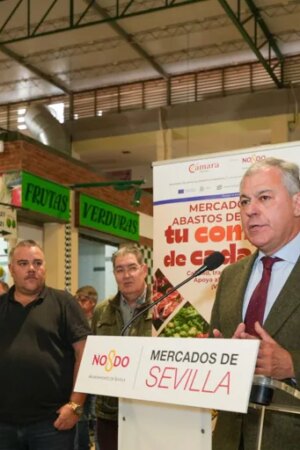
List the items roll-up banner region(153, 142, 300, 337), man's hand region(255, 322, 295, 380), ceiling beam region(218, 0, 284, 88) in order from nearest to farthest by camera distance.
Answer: man's hand region(255, 322, 295, 380)
roll-up banner region(153, 142, 300, 337)
ceiling beam region(218, 0, 284, 88)

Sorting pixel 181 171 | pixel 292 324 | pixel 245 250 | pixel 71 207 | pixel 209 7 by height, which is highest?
pixel 209 7

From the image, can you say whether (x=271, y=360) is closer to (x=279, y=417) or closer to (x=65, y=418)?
(x=279, y=417)

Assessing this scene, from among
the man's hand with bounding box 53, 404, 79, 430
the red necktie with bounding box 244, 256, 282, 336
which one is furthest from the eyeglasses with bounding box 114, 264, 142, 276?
the red necktie with bounding box 244, 256, 282, 336

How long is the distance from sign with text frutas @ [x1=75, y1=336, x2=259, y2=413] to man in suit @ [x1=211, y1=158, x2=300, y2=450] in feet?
0.47

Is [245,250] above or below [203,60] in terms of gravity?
below

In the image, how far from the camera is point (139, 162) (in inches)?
535

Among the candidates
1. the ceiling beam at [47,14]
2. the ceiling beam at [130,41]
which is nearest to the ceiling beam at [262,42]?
the ceiling beam at [47,14]

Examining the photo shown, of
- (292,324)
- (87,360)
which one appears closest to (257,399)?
(292,324)

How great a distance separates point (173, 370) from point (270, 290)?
0.46 meters

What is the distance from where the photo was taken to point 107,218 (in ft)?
33.7

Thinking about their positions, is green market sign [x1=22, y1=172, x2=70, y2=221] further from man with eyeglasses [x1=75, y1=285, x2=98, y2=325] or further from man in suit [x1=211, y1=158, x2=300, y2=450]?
man in suit [x1=211, y1=158, x2=300, y2=450]

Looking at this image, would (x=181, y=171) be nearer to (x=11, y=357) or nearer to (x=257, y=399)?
(x=11, y=357)

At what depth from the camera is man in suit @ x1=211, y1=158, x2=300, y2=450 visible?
5.49 ft

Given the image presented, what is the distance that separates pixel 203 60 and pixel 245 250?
8.32 m
